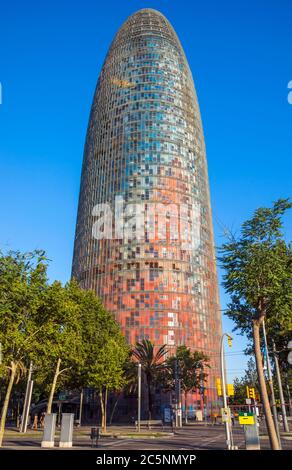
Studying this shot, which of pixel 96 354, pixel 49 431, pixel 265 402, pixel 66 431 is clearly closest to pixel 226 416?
pixel 265 402

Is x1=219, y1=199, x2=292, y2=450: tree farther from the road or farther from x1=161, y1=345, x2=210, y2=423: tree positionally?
x1=161, y1=345, x2=210, y2=423: tree

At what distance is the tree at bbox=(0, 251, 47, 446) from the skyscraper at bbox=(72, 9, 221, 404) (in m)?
72.2

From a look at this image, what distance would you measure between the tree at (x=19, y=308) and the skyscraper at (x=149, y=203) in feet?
237

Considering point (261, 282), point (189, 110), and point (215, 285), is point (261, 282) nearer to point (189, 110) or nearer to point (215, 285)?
point (215, 285)

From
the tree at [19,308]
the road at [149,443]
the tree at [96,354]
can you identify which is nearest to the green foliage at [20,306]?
the tree at [19,308]

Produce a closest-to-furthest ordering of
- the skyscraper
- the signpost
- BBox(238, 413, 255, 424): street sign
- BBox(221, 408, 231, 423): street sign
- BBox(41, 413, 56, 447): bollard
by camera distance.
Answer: the signpost, BBox(238, 413, 255, 424): street sign, BBox(221, 408, 231, 423): street sign, BBox(41, 413, 56, 447): bollard, the skyscraper

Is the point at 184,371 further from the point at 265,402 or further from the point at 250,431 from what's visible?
the point at 265,402

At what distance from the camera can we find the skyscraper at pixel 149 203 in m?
105

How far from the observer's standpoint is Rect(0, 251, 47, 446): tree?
1079 inches

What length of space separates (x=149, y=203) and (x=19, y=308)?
8634cm

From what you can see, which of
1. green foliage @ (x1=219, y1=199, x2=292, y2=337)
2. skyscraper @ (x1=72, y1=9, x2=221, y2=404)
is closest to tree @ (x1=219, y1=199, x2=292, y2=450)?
green foliage @ (x1=219, y1=199, x2=292, y2=337)

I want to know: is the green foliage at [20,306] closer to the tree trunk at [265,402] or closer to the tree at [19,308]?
the tree at [19,308]

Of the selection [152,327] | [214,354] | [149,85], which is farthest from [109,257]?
[149,85]

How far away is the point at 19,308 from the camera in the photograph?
28.4 metres
